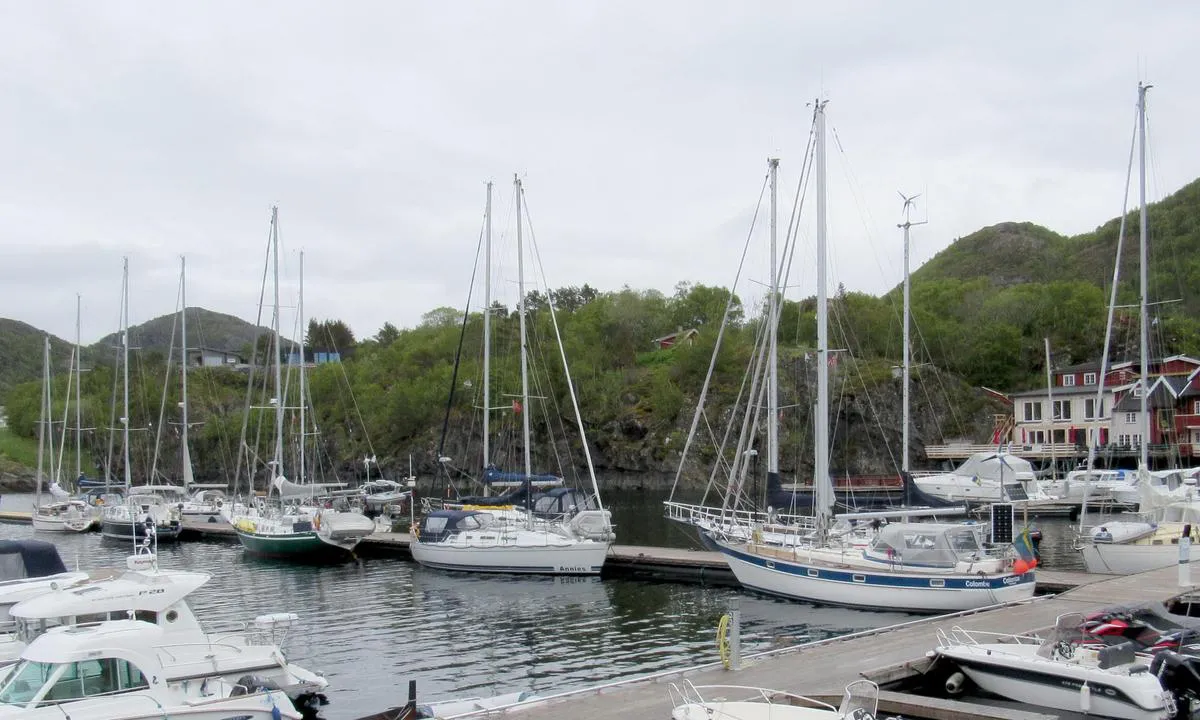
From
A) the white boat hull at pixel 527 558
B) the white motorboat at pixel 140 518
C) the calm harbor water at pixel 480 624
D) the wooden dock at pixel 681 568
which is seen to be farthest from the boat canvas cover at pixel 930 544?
the white motorboat at pixel 140 518

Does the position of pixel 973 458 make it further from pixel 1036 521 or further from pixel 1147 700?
pixel 1147 700

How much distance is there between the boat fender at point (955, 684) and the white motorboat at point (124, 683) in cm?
1057

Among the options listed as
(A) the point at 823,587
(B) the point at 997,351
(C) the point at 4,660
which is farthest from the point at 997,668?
(B) the point at 997,351

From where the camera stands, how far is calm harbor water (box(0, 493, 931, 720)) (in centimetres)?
2181

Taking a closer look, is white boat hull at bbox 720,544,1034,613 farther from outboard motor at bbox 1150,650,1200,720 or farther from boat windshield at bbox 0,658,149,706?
boat windshield at bbox 0,658,149,706

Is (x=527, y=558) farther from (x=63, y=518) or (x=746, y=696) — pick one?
(x=63, y=518)

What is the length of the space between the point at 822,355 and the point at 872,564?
609 cm

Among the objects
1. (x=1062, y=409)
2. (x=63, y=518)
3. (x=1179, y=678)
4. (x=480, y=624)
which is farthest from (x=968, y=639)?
(x=1062, y=409)

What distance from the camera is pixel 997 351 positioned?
99.5 metres

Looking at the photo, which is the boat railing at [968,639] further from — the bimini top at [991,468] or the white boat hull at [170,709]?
the bimini top at [991,468]

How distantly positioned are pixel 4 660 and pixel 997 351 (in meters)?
96.1

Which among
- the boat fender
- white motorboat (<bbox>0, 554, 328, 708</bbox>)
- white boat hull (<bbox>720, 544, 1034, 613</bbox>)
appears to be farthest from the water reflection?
the boat fender

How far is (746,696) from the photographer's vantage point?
14672 millimetres

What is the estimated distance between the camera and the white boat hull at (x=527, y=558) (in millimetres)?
34719
